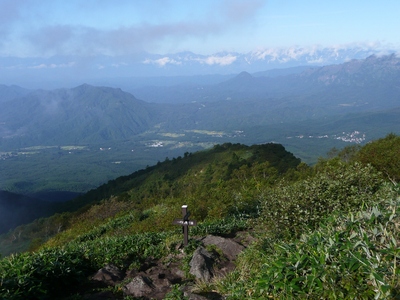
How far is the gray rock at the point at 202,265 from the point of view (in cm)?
905

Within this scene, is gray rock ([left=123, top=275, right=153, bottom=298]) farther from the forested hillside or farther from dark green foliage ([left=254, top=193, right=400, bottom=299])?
dark green foliage ([left=254, top=193, right=400, bottom=299])

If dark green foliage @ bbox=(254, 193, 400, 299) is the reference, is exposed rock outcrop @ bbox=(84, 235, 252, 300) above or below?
below

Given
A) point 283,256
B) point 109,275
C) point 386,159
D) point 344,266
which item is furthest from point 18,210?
point 344,266

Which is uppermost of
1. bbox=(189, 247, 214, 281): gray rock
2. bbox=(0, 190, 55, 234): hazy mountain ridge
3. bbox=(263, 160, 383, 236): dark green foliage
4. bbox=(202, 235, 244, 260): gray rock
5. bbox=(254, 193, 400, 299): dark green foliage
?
bbox=(254, 193, 400, 299): dark green foliage

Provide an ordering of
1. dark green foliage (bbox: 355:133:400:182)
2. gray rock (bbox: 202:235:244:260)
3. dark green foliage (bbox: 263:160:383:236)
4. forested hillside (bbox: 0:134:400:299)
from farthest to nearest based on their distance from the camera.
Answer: dark green foliage (bbox: 355:133:400:182) < gray rock (bbox: 202:235:244:260) < dark green foliage (bbox: 263:160:383:236) < forested hillside (bbox: 0:134:400:299)

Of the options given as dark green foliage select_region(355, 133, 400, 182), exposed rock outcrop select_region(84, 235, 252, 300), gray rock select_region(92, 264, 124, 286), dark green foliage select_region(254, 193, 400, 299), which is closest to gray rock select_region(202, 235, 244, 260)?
exposed rock outcrop select_region(84, 235, 252, 300)

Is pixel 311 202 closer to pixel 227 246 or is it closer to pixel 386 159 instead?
pixel 227 246

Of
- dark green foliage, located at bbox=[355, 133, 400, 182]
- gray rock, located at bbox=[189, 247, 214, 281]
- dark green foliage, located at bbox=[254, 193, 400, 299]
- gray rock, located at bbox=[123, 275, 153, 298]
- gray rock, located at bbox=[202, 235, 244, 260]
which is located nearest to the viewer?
dark green foliage, located at bbox=[254, 193, 400, 299]

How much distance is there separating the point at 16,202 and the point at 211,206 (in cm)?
9297

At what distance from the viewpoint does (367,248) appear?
5.52m

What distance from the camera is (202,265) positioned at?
940 cm

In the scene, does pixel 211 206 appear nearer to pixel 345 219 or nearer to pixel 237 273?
pixel 237 273

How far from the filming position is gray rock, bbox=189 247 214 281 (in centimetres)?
905


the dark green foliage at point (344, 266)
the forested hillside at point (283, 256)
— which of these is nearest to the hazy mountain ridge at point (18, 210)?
the forested hillside at point (283, 256)
